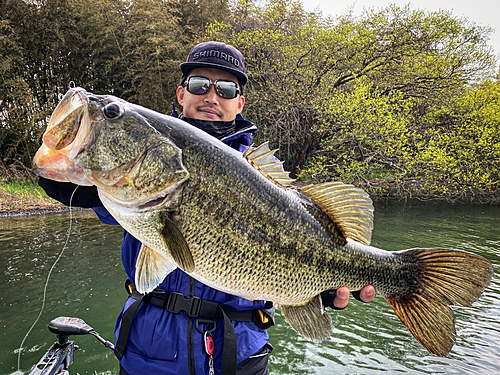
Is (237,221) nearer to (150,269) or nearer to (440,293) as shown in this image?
(150,269)

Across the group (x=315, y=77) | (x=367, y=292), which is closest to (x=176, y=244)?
(x=367, y=292)

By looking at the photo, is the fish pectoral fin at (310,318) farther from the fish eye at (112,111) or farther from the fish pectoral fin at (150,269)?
the fish eye at (112,111)

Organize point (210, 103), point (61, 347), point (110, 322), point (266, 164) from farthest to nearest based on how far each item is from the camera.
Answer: point (110, 322) → point (61, 347) → point (210, 103) → point (266, 164)

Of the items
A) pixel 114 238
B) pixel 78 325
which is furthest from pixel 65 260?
pixel 78 325

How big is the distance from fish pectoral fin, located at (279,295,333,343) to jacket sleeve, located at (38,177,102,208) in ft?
3.96

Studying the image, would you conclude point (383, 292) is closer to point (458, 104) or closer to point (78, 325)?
point (78, 325)

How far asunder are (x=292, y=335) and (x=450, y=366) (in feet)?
7.20

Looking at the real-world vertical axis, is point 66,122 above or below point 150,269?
above

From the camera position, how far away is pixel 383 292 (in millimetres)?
1892

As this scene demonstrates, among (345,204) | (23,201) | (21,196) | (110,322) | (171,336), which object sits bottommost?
(110,322)

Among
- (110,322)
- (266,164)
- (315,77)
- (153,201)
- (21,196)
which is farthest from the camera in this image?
(315,77)

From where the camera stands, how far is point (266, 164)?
1.80m

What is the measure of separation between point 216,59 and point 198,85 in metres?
0.23

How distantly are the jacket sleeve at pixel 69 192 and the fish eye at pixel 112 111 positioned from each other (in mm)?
550
